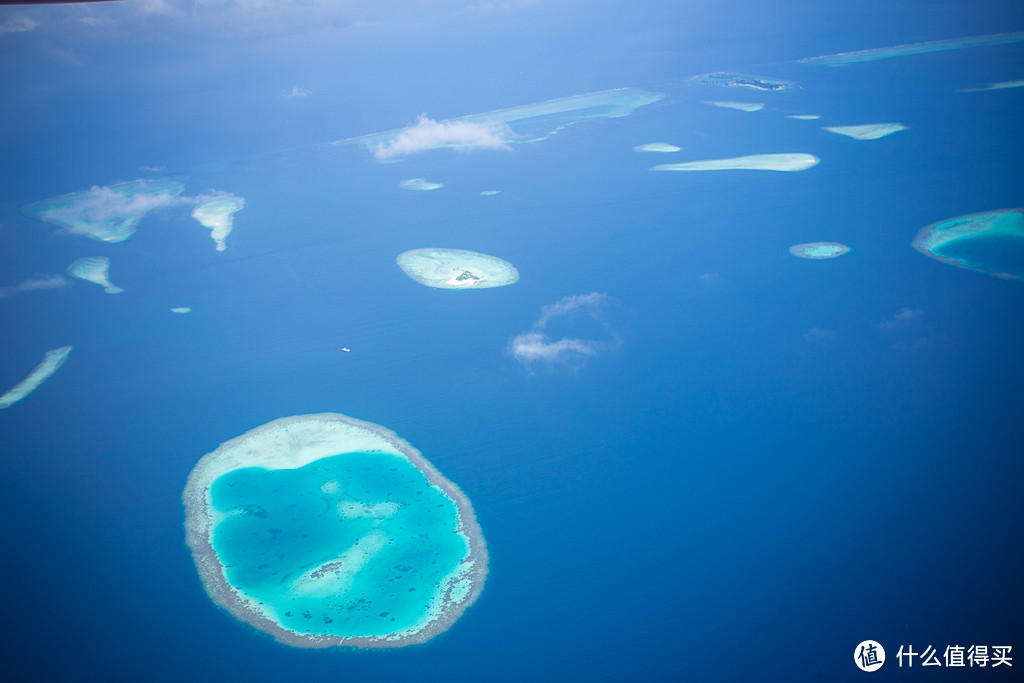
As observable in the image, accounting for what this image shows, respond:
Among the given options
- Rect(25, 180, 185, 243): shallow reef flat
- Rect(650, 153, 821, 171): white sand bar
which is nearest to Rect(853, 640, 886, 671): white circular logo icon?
Rect(650, 153, 821, 171): white sand bar

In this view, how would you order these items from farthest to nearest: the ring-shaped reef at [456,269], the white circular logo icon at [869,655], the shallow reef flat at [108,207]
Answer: the shallow reef flat at [108,207] → the ring-shaped reef at [456,269] → the white circular logo icon at [869,655]

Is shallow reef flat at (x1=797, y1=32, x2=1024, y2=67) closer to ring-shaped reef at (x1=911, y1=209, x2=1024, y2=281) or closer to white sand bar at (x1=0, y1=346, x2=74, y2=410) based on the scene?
ring-shaped reef at (x1=911, y1=209, x2=1024, y2=281)

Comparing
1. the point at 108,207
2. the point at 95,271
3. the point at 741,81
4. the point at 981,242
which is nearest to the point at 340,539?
the point at 95,271

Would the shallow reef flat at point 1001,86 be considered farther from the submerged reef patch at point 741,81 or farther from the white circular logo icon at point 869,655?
the white circular logo icon at point 869,655

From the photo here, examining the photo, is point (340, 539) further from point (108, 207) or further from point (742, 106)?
point (742, 106)

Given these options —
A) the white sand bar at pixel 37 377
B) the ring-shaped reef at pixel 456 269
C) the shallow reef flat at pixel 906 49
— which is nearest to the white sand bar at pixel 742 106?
the shallow reef flat at pixel 906 49
